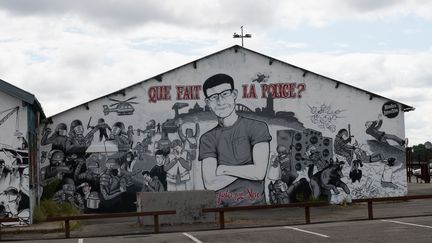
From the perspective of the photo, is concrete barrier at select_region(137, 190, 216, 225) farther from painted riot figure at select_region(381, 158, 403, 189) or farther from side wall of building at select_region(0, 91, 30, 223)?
painted riot figure at select_region(381, 158, 403, 189)

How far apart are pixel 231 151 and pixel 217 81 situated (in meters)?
2.78

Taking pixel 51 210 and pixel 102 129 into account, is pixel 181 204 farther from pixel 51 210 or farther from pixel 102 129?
pixel 102 129

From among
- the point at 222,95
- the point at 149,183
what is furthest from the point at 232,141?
the point at 149,183

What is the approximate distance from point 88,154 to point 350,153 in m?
10.2

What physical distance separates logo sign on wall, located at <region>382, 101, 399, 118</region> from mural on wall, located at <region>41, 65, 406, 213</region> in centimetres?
6

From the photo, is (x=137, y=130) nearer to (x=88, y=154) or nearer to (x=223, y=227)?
(x=88, y=154)

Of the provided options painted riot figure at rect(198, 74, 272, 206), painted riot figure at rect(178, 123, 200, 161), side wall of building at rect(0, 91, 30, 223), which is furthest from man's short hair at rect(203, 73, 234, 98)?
side wall of building at rect(0, 91, 30, 223)

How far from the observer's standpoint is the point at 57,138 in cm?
2642

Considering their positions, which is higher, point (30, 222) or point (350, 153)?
point (350, 153)

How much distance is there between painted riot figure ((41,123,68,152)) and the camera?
86.4ft

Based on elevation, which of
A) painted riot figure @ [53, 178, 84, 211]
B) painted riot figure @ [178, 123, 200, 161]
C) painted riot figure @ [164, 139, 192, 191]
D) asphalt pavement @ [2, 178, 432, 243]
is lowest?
asphalt pavement @ [2, 178, 432, 243]

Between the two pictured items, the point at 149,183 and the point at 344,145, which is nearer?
the point at 149,183

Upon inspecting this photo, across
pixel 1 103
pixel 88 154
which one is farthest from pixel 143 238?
pixel 88 154

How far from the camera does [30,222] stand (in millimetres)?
21703
